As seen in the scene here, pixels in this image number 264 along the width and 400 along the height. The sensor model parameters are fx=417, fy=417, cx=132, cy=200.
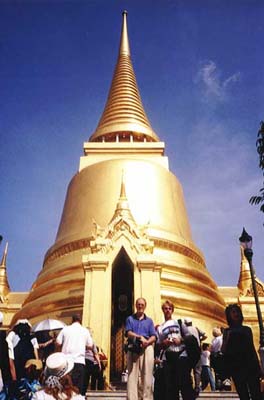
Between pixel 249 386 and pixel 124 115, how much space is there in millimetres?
20921

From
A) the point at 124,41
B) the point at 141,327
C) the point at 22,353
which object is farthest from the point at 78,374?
the point at 124,41

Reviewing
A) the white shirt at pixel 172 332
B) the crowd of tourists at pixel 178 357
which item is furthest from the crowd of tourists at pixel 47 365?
the white shirt at pixel 172 332

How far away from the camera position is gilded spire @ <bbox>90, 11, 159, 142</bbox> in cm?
2297

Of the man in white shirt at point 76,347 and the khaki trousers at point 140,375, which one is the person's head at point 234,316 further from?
the man in white shirt at point 76,347

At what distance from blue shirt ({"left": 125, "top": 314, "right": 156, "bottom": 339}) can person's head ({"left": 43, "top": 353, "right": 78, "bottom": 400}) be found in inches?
75.3

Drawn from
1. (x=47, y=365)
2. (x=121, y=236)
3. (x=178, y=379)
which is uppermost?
(x=121, y=236)

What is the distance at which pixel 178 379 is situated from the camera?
4.88m

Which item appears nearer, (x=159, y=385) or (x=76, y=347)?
(x=159, y=385)

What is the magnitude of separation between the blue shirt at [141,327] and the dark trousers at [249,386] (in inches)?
43.8

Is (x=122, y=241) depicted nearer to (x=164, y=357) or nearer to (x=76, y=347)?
(x=76, y=347)

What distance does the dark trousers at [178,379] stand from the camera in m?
4.78

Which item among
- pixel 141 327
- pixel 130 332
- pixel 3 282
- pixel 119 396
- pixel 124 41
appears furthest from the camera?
pixel 124 41

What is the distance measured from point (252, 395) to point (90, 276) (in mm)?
8093

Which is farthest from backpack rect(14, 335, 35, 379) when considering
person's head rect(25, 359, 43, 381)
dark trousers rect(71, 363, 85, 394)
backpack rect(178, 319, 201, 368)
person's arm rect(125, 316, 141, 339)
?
backpack rect(178, 319, 201, 368)
